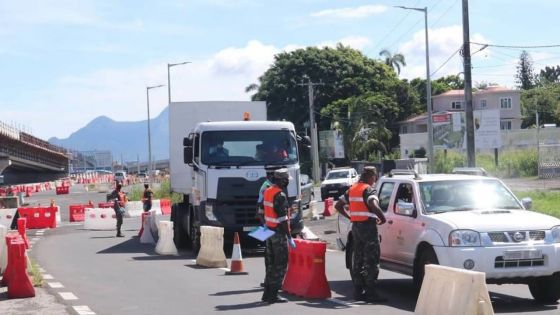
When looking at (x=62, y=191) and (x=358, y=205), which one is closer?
(x=358, y=205)

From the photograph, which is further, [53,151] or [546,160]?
[53,151]

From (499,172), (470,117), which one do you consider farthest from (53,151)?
(470,117)

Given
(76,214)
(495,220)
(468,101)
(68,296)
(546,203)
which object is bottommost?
(76,214)

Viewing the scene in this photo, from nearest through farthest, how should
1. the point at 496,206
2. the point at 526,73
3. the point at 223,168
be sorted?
the point at 496,206
the point at 223,168
the point at 526,73

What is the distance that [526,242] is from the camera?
10992mm

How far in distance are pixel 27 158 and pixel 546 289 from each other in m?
75.4

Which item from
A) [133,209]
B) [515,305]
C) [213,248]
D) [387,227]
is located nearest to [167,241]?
[213,248]

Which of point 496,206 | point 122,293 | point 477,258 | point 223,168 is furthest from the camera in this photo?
point 223,168

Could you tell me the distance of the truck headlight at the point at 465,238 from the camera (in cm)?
1094

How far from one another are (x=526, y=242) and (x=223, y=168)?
9.50 metres

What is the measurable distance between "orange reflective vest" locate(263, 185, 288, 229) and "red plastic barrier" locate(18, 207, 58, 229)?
24.1m

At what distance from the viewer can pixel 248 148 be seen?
19.8m

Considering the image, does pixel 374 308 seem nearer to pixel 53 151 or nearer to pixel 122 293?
pixel 122 293

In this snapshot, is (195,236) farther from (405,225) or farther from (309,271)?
(405,225)
